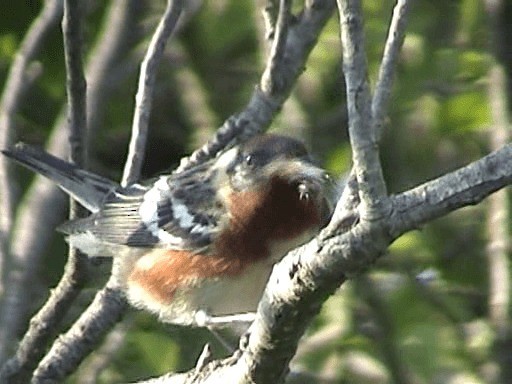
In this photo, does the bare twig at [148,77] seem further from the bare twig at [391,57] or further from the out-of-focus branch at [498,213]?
the out-of-focus branch at [498,213]

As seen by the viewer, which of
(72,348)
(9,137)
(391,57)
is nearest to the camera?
(391,57)

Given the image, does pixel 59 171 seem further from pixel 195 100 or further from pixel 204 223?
pixel 195 100

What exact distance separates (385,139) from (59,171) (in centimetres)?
197

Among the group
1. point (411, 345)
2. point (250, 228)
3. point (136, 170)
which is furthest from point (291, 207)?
point (411, 345)

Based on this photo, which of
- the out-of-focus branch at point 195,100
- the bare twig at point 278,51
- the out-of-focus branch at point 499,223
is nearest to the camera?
the bare twig at point 278,51

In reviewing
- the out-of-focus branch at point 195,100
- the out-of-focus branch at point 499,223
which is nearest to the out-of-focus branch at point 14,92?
the out-of-focus branch at point 195,100

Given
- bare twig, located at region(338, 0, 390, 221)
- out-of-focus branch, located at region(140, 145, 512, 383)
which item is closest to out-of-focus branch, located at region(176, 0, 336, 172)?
out-of-focus branch, located at region(140, 145, 512, 383)

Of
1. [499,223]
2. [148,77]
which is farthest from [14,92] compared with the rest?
[499,223]

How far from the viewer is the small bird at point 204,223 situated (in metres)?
4.43

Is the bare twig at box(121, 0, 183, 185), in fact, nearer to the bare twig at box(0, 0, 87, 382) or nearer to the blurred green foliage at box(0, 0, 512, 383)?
the bare twig at box(0, 0, 87, 382)

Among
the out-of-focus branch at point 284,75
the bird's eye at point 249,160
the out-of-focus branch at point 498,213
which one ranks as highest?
the out-of-focus branch at point 284,75

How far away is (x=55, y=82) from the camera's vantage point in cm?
594

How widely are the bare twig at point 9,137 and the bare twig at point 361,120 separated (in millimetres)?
2330

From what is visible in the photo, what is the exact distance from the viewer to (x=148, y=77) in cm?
449
